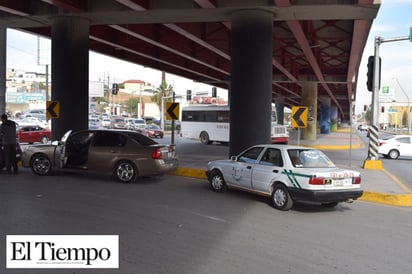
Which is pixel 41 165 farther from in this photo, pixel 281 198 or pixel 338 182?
pixel 338 182

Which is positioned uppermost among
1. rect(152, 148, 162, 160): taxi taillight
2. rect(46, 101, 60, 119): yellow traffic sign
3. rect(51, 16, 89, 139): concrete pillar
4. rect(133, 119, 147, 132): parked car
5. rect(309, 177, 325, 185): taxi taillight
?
rect(51, 16, 89, 139): concrete pillar

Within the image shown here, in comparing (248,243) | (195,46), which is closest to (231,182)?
(248,243)

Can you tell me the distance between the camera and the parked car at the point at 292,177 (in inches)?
348

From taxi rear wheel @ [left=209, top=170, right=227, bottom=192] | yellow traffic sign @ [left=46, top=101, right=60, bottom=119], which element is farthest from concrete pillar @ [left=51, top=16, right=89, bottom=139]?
taxi rear wheel @ [left=209, top=170, right=227, bottom=192]

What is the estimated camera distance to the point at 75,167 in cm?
1307

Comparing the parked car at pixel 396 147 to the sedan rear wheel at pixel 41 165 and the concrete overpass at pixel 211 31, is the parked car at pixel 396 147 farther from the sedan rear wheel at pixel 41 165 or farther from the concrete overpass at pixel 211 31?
the sedan rear wheel at pixel 41 165

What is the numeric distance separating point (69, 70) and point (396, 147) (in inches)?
719

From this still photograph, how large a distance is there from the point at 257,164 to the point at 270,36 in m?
6.49

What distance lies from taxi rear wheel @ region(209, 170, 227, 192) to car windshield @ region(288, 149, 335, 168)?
2370 millimetres

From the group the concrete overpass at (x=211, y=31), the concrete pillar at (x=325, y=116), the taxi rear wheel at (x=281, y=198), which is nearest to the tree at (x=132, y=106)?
the concrete pillar at (x=325, y=116)

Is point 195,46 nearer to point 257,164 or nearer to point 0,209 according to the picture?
point 257,164

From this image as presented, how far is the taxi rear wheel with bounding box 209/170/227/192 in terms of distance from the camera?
37.2 ft

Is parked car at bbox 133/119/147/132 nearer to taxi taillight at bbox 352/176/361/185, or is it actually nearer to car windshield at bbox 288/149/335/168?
car windshield at bbox 288/149/335/168

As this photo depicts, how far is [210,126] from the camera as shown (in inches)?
1319
